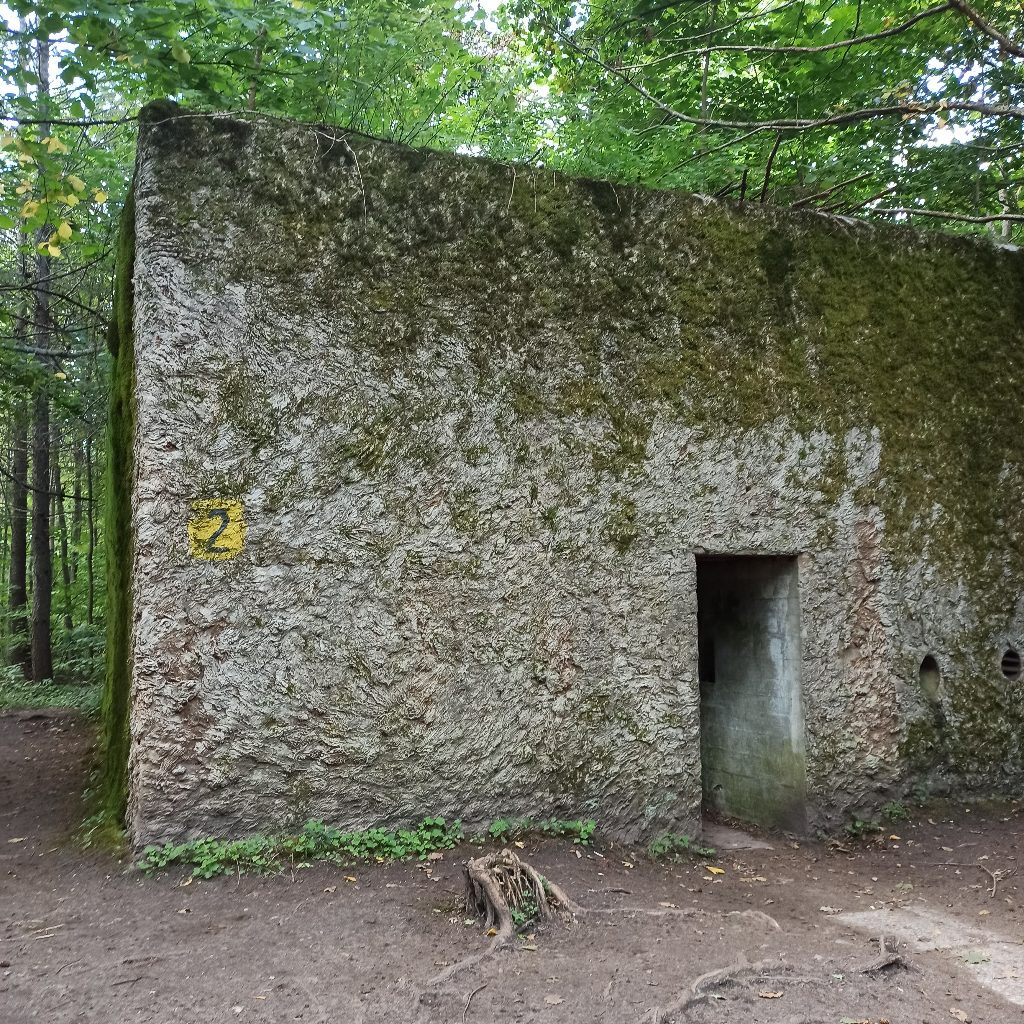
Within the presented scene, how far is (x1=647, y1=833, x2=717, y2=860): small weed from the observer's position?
186 inches

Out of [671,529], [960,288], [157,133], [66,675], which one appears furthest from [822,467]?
[66,675]

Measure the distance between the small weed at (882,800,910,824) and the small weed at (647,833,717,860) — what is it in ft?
3.94

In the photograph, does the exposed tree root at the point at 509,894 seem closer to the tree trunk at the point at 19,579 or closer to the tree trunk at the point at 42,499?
the tree trunk at the point at 42,499

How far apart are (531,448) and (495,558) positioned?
63 centimetres

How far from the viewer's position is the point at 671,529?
4969 mm

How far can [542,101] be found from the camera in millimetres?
10773

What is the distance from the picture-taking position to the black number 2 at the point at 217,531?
4168 millimetres

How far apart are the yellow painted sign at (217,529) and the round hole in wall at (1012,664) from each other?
488 centimetres

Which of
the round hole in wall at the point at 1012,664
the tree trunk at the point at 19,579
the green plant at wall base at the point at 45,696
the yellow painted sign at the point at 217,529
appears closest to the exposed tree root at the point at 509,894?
the yellow painted sign at the point at 217,529

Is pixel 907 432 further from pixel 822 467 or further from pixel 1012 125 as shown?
pixel 1012 125

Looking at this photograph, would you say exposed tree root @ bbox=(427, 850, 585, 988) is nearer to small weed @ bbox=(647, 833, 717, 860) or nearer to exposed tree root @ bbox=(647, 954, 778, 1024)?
exposed tree root @ bbox=(647, 954, 778, 1024)

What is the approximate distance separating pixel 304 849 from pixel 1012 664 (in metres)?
4.64

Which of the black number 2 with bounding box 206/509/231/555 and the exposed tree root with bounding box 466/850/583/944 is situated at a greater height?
the black number 2 with bounding box 206/509/231/555

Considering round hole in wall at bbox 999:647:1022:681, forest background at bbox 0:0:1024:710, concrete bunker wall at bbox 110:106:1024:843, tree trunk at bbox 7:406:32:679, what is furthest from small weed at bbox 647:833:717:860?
tree trunk at bbox 7:406:32:679
